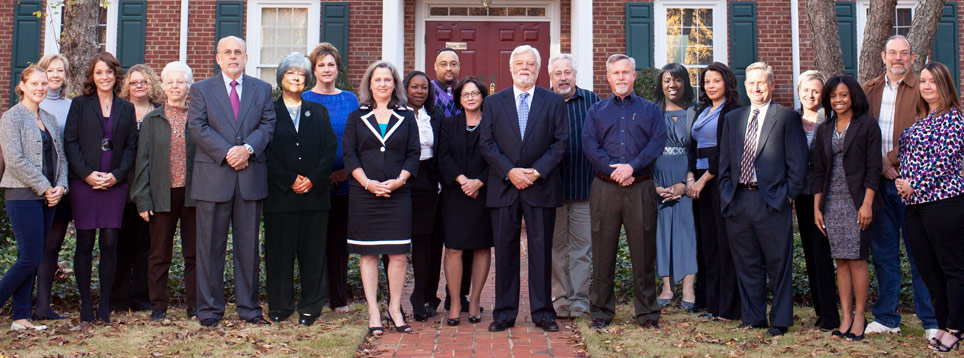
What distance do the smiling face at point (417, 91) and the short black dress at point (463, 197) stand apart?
13.5 inches

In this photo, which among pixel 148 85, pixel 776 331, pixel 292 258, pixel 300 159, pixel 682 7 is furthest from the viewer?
pixel 682 7

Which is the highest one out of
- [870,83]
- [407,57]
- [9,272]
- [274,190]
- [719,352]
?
[407,57]

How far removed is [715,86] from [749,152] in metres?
0.72

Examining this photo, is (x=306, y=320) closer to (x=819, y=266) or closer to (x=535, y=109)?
(x=535, y=109)

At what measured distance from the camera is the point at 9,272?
17.6ft

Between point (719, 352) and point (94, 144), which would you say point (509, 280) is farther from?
point (94, 144)

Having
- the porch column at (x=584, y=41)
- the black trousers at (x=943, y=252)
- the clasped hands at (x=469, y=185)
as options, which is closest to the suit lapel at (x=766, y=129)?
the black trousers at (x=943, y=252)

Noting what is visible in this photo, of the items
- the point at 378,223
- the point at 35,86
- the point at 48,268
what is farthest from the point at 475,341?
the point at 35,86

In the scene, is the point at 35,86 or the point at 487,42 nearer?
the point at 35,86

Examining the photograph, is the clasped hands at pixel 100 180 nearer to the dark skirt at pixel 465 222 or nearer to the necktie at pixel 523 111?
the dark skirt at pixel 465 222

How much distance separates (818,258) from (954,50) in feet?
→ 28.0

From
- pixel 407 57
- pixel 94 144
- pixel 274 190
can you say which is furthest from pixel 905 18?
pixel 94 144

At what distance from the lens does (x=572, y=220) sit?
6105 millimetres

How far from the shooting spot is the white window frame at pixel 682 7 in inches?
485
